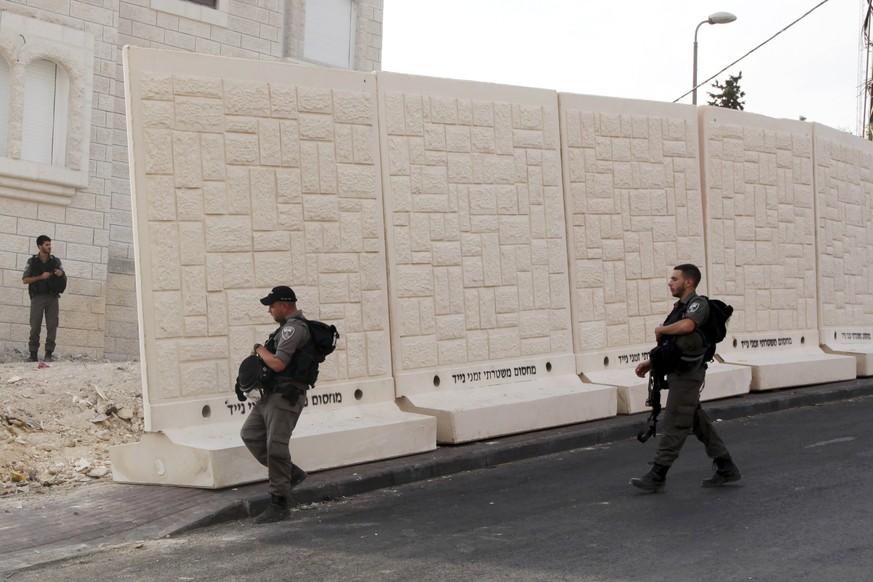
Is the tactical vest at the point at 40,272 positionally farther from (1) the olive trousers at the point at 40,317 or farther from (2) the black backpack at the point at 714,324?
(2) the black backpack at the point at 714,324

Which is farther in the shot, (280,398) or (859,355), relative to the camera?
(859,355)

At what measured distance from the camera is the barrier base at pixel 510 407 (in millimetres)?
11117

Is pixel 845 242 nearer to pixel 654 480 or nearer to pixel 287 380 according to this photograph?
pixel 654 480

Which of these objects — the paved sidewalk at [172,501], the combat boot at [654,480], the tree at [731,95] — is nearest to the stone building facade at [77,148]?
the paved sidewalk at [172,501]

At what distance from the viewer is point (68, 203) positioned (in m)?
17.4

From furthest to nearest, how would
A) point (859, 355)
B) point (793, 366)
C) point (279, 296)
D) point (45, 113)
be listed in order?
1. point (45, 113)
2. point (859, 355)
3. point (793, 366)
4. point (279, 296)

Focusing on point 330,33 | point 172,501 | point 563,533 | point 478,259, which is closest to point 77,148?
point 330,33

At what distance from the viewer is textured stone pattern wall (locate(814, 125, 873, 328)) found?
16375 millimetres

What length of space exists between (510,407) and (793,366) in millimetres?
5295

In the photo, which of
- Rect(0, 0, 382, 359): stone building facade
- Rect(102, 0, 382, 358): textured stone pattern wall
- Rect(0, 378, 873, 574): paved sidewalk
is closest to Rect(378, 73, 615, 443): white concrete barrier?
Rect(0, 378, 873, 574): paved sidewalk

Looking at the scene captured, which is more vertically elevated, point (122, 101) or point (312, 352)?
point (122, 101)

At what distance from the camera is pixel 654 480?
8719 mm

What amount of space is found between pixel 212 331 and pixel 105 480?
70.2 inches

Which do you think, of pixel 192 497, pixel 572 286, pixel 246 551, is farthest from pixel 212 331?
pixel 572 286
